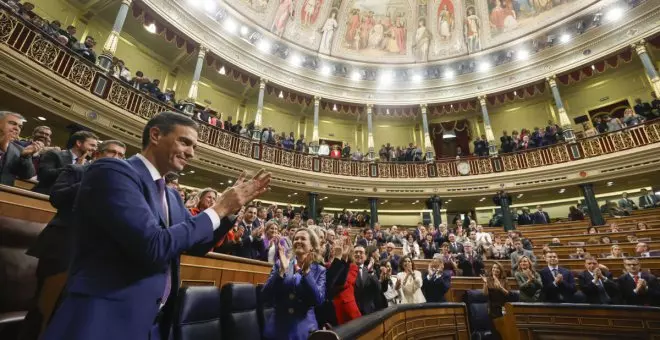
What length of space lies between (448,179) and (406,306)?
34.1ft

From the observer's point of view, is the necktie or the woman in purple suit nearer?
the necktie

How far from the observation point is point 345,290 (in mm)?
2650

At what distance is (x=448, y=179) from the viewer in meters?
12.5

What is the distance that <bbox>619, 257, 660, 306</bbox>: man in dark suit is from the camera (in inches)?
159

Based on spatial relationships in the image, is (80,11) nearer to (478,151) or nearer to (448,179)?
(448,179)

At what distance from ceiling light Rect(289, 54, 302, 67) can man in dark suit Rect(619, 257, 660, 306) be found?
42.5 feet

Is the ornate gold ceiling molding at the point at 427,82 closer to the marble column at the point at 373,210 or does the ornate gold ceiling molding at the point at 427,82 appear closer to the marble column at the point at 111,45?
the marble column at the point at 111,45

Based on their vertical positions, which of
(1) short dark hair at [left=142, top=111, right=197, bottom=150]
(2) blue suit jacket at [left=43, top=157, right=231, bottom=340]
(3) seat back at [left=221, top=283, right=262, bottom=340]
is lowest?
(3) seat back at [left=221, top=283, right=262, bottom=340]

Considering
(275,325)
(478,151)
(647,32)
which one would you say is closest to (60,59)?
(275,325)

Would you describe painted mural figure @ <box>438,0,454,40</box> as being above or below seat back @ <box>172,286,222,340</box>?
above

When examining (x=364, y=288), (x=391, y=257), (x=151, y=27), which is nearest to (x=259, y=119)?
(x=151, y=27)

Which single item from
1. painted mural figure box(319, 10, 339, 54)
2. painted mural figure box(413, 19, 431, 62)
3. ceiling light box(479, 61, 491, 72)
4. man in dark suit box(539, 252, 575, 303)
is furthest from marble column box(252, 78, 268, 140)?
ceiling light box(479, 61, 491, 72)

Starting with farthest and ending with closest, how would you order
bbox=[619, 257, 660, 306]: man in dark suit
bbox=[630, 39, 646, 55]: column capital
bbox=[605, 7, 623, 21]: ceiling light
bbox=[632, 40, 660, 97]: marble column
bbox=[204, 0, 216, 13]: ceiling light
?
bbox=[204, 0, 216, 13]: ceiling light, bbox=[605, 7, 623, 21]: ceiling light, bbox=[630, 39, 646, 55]: column capital, bbox=[632, 40, 660, 97]: marble column, bbox=[619, 257, 660, 306]: man in dark suit

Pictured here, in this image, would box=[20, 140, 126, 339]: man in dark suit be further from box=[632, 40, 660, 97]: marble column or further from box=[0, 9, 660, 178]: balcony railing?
box=[632, 40, 660, 97]: marble column
